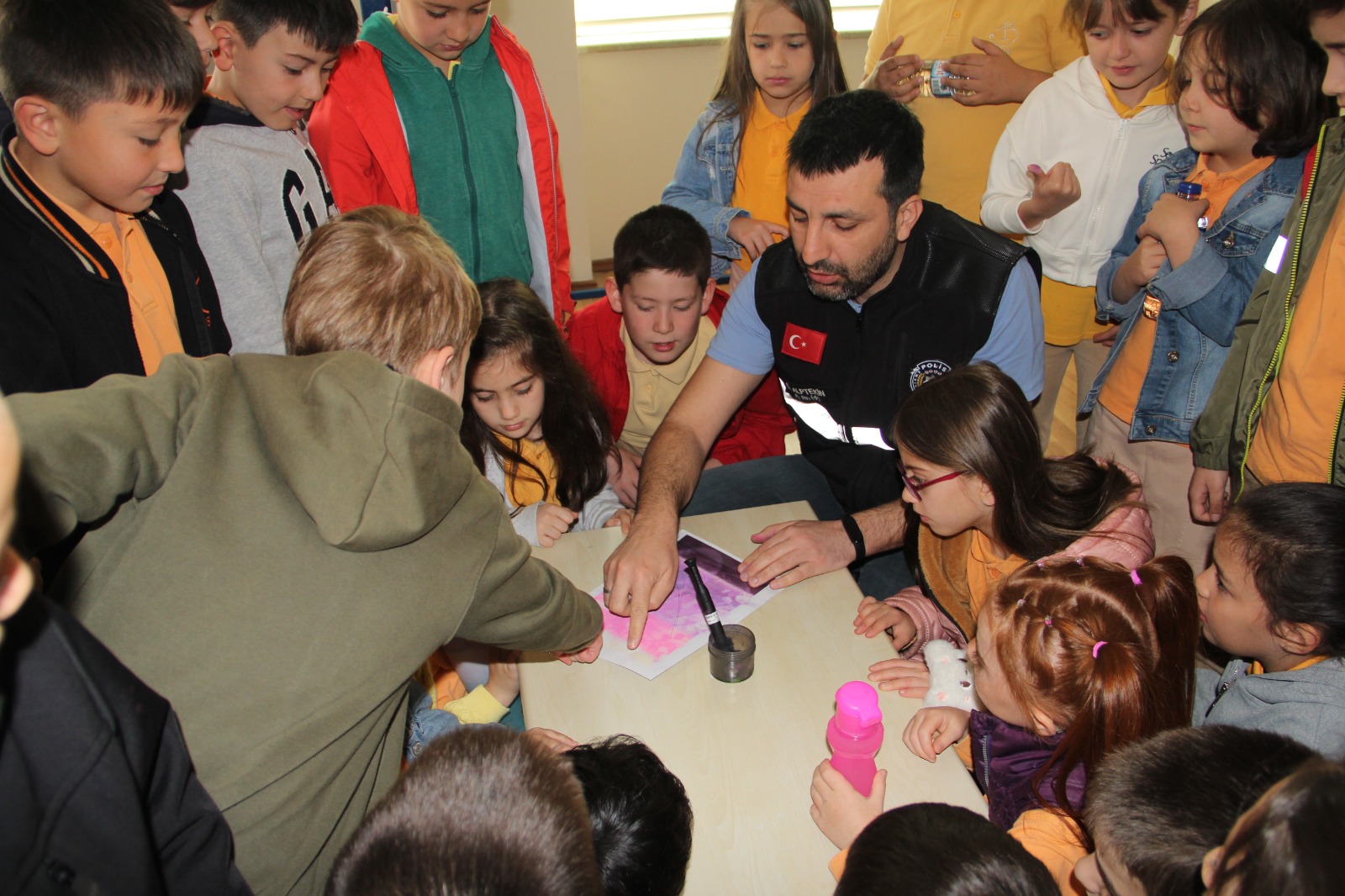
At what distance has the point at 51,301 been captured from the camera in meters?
1.42

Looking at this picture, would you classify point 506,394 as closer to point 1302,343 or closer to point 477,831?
point 477,831

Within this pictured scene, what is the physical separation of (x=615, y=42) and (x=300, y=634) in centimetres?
428

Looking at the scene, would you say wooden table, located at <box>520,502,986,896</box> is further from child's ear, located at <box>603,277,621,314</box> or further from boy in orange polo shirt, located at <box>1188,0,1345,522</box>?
child's ear, located at <box>603,277,621,314</box>

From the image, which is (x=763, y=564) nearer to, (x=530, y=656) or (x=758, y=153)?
(x=530, y=656)

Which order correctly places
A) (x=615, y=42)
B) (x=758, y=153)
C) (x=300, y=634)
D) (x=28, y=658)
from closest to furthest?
(x=28, y=658), (x=300, y=634), (x=758, y=153), (x=615, y=42)

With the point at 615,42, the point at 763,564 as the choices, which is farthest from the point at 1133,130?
the point at 615,42

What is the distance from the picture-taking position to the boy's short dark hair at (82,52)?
1.41 meters

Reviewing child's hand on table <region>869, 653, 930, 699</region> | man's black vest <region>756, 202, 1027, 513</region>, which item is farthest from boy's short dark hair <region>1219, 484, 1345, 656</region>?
man's black vest <region>756, 202, 1027, 513</region>

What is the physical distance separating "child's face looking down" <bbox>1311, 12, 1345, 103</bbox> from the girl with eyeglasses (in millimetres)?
780

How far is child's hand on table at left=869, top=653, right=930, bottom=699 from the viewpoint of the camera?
1297 millimetres

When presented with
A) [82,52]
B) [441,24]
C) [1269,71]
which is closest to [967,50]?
[1269,71]

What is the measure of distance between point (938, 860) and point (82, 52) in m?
1.75

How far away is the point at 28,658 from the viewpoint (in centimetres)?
62

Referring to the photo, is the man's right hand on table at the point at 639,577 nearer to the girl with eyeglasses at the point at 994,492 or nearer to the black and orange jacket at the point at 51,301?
the girl with eyeglasses at the point at 994,492
